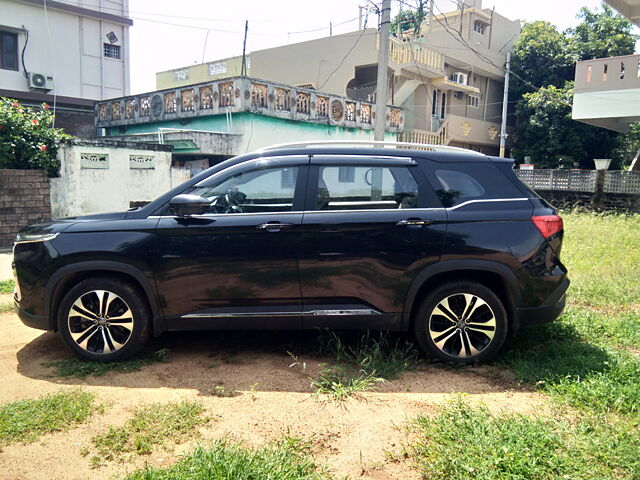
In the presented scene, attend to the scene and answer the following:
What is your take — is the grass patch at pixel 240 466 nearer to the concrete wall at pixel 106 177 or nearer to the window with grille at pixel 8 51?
the concrete wall at pixel 106 177

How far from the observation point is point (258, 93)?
15633 mm

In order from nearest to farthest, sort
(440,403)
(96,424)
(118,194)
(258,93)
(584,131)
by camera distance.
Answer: (96,424), (440,403), (118,194), (258,93), (584,131)

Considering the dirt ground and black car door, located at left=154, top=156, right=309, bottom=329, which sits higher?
black car door, located at left=154, top=156, right=309, bottom=329

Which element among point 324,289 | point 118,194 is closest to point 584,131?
point 118,194

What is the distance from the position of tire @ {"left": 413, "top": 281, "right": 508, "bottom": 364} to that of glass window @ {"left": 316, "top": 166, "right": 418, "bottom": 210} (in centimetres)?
78

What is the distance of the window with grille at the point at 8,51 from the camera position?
17.2m

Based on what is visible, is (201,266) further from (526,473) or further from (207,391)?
(526,473)

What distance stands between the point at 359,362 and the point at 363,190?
1376 millimetres

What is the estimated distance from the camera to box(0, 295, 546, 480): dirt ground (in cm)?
273

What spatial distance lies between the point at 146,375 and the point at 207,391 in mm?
594

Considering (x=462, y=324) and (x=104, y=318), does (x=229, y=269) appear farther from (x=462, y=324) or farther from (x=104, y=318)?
(x=462, y=324)

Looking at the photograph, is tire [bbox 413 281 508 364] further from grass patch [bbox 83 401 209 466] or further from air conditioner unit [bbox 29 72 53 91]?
air conditioner unit [bbox 29 72 53 91]

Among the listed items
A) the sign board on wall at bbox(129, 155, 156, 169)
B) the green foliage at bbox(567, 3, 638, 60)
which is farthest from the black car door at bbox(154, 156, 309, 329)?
the green foliage at bbox(567, 3, 638, 60)

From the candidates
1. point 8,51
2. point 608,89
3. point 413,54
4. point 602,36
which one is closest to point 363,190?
point 608,89
